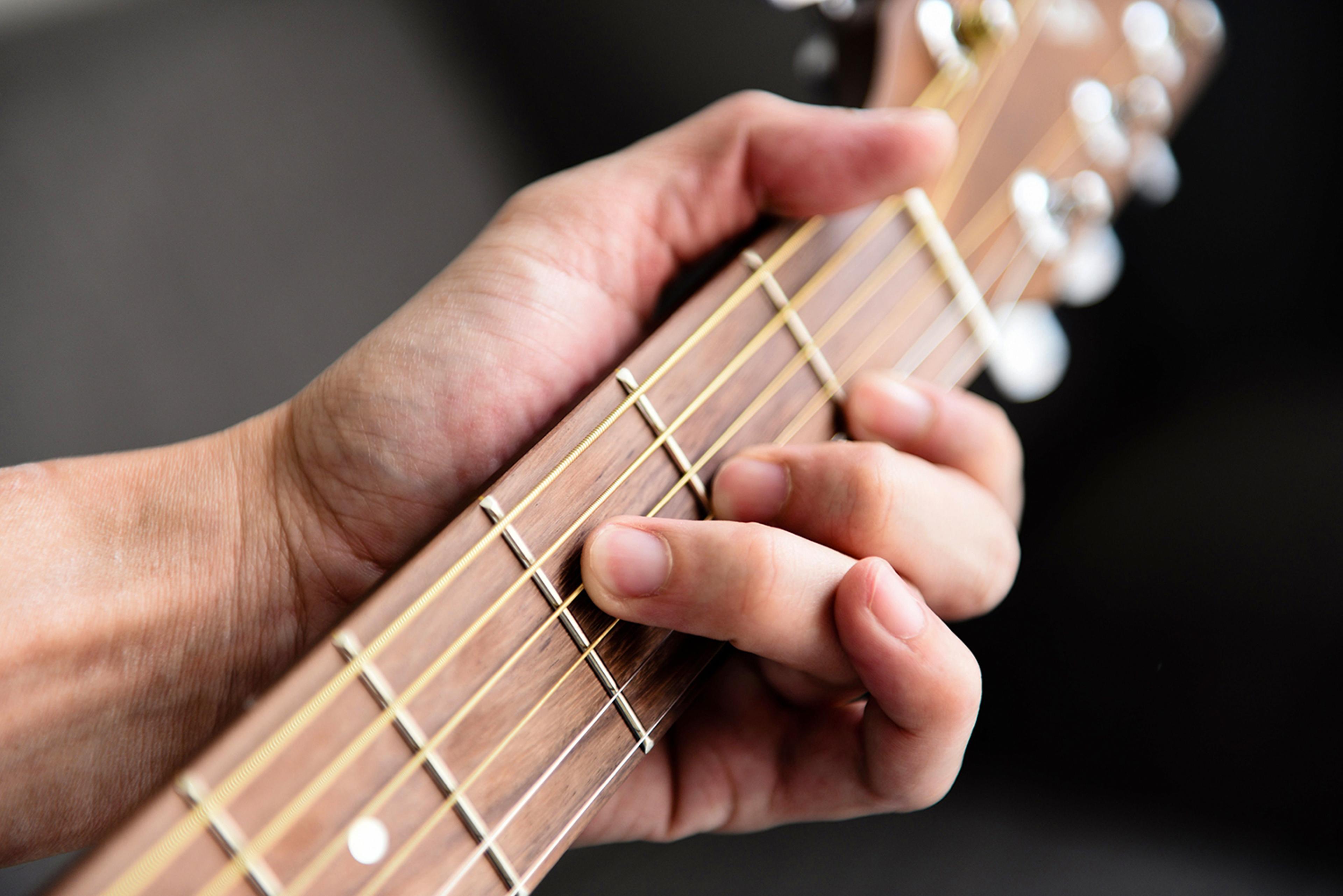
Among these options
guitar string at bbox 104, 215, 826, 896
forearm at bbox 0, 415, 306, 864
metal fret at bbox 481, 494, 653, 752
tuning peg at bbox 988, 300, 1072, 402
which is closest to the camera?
guitar string at bbox 104, 215, 826, 896

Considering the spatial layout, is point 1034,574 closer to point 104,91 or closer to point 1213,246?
point 1213,246

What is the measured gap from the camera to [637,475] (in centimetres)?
50

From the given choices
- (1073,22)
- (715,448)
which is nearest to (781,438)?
(715,448)

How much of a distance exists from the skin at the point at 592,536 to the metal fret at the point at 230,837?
18 cm

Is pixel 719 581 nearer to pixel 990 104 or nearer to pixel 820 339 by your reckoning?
pixel 820 339

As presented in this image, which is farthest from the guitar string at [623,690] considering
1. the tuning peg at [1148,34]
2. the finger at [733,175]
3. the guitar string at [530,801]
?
the tuning peg at [1148,34]

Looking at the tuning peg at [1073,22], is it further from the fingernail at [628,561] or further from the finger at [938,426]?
the fingernail at [628,561]

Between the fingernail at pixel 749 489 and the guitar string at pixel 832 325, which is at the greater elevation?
the guitar string at pixel 832 325

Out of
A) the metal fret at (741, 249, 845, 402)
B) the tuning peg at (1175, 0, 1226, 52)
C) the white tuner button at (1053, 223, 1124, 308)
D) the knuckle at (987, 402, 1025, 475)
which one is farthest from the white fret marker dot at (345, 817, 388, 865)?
the tuning peg at (1175, 0, 1226, 52)

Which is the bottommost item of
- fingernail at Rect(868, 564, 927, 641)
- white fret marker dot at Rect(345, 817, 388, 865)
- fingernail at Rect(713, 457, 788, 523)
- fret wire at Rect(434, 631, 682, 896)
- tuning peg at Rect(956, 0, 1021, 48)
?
fingernail at Rect(868, 564, 927, 641)

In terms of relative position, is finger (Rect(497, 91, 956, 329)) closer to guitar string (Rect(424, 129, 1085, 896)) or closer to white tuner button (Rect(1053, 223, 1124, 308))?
guitar string (Rect(424, 129, 1085, 896))

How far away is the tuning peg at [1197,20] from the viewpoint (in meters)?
0.83

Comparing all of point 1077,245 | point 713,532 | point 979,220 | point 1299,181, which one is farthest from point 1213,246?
point 713,532

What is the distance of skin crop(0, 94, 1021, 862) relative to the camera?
52 centimetres
